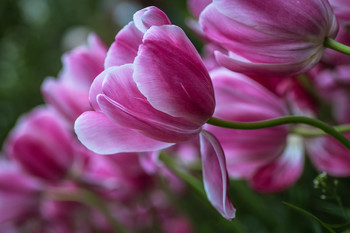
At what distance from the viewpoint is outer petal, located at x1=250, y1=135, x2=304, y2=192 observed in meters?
0.39

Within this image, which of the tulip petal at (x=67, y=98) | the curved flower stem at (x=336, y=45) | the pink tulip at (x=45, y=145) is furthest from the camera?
the pink tulip at (x=45, y=145)

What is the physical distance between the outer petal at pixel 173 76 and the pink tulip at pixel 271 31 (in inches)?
0.7

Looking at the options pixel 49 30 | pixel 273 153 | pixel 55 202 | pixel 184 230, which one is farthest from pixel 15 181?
pixel 49 30

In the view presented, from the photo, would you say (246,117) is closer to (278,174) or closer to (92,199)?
(278,174)

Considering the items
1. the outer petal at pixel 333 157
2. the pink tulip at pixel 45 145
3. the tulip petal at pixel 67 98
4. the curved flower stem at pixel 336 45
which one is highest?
the curved flower stem at pixel 336 45

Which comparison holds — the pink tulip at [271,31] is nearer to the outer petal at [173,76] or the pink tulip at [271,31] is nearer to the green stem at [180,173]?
the outer petal at [173,76]

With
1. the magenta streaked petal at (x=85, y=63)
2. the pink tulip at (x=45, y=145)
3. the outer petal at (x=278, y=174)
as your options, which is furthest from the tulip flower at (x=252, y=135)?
the pink tulip at (x=45, y=145)

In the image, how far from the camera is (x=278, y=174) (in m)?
0.40

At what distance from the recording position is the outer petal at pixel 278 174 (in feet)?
1.29

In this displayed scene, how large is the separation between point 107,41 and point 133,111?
2.92 m

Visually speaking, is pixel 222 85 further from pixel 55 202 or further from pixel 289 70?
pixel 55 202

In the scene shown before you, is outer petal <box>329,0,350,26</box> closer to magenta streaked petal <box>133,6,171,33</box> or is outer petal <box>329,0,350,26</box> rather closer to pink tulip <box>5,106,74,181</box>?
magenta streaked petal <box>133,6,171,33</box>

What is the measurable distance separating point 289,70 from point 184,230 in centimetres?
52

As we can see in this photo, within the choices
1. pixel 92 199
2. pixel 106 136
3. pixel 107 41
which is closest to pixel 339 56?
pixel 106 136
